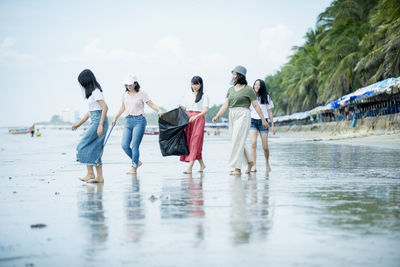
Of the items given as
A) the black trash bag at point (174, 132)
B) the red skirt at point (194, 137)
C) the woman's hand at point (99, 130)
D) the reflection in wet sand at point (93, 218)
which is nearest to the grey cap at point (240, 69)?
the red skirt at point (194, 137)

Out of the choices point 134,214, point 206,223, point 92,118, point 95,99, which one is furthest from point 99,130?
point 206,223

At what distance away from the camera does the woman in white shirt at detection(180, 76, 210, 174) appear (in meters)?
10.2

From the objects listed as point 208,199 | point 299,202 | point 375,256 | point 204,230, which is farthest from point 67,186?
point 375,256

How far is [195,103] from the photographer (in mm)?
10312

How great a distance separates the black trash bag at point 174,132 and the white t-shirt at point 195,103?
6.2 inches

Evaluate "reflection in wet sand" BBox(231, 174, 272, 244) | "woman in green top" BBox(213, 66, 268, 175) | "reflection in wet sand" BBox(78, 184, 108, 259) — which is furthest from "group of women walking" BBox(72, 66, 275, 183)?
"reflection in wet sand" BBox(231, 174, 272, 244)

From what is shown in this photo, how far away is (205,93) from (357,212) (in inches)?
224

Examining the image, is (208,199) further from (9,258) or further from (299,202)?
(9,258)

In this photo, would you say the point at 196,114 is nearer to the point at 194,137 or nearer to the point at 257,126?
the point at 194,137

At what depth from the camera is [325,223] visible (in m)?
4.55

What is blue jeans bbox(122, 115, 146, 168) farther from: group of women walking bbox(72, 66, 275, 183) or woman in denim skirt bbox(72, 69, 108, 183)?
woman in denim skirt bbox(72, 69, 108, 183)

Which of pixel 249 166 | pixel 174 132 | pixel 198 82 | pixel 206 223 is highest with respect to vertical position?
pixel 198 82

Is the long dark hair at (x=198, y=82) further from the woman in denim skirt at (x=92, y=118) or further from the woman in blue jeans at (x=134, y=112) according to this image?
the woman in denim skirt at (x=92, y=118)

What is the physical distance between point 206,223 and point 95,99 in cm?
422
